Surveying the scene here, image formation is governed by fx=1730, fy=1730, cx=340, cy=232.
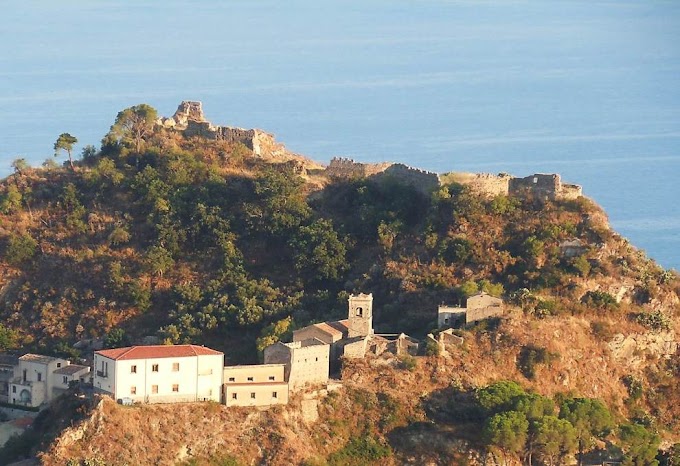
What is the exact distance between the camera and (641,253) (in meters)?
64.4

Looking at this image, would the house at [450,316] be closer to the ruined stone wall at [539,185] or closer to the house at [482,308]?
the house at [482,308]

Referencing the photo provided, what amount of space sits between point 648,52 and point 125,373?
476 feet

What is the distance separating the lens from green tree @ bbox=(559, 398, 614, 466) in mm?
54656

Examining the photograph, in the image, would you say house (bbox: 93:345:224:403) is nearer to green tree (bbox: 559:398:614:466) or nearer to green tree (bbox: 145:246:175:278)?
green tree (bbox: 559:398:614:466)

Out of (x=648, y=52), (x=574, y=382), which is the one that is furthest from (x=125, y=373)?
(x=648, y=52)

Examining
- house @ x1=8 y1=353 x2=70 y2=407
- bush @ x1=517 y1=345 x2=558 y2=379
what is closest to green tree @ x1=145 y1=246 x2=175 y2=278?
house @ x1=8 y1=353 x2=70 y2=407

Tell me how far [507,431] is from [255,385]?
7.91 meters

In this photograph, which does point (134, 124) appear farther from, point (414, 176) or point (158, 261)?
point (414, 176)

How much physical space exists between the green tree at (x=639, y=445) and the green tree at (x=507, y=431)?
338 cm

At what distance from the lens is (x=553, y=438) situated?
53875 millimetres

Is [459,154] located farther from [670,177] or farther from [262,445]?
[262,445]

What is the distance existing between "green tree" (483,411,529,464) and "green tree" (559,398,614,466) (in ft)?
6.24

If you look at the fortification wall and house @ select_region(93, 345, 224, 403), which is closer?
house @ select_region(93, 345, 224, 403)

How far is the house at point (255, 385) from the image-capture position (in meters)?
53.5
